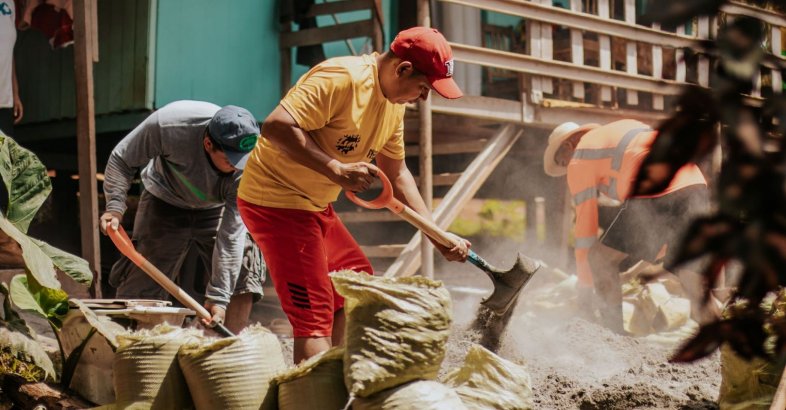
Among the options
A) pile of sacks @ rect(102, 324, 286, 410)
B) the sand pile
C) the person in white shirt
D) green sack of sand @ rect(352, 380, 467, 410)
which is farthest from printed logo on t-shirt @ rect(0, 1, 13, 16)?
green sack of sand @ rect(352, 380, 467, 410)

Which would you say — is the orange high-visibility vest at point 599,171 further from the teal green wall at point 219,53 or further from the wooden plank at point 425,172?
the teal green wall at point 219,53

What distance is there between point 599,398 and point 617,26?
5.63 metres

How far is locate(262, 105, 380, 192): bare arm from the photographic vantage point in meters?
3.55

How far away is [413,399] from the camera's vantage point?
2750 mm

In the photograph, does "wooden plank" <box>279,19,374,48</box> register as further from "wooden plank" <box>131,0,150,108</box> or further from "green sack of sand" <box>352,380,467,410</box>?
"green sack of sand" <box>352,380,467,410</box>

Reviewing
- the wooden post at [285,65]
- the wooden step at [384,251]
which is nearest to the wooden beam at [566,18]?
the wooden post at [285,65]

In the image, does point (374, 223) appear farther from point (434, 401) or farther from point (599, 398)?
point (434, 401)

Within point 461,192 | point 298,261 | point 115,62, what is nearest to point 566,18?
point 461,192

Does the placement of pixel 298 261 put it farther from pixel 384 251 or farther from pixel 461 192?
pixel 461 192

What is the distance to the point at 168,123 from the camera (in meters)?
5.08

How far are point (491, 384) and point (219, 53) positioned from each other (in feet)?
18.3

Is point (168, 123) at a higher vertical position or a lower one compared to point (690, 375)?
higher

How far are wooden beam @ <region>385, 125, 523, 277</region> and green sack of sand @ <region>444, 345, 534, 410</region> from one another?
399 centimetres

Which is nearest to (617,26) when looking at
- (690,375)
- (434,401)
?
(690,375)
